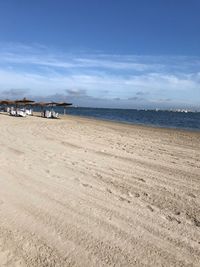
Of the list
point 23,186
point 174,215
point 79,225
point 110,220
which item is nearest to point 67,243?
point 79,225

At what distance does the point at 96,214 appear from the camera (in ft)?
14.4

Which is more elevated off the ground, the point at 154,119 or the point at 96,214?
the point at 96,214

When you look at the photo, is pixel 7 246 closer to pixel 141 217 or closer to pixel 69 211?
pixel 69 211

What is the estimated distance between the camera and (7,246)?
341 centimetres

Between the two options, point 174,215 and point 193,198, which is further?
point 193,198

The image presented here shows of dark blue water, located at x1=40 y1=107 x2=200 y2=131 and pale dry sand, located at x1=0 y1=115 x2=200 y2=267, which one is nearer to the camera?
pale dry sand, located at x1=0 y1=115 x2=200 y2=267

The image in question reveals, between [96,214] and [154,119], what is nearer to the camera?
[96,214]

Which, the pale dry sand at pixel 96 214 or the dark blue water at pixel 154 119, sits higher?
the pale dry sand at pixel 96 214

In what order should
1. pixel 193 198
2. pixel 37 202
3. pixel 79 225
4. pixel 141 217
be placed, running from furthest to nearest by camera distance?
pixel 193 198 < pixel 37 202 < pixel 141 217 < pixel 79 225

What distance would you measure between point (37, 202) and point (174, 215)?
211cm

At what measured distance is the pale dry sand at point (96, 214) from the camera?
334 centimetres

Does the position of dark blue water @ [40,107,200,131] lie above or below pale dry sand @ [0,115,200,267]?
below

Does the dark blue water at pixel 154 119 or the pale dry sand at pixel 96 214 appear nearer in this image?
the pale dry sand at pixel 96 214

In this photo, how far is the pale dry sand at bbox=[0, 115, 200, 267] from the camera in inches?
131
